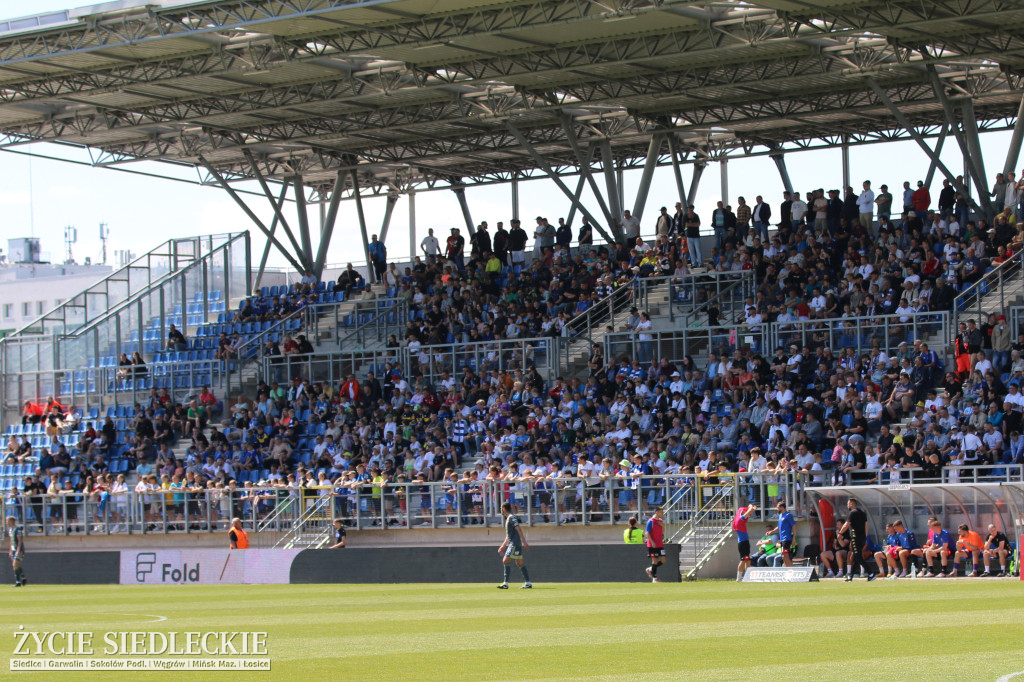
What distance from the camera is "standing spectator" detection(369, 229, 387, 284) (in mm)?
48281

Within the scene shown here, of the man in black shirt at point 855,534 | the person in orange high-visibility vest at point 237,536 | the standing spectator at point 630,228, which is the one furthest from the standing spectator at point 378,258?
the man in black shirt at point 855,534

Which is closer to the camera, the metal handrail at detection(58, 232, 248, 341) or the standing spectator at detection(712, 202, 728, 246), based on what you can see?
the standing spectator at detection(712, 202, 728, 246)

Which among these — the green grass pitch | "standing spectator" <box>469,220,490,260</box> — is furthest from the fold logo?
"standing spectator" <box>469,220,490,260</box>

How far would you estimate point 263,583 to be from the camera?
3017cm

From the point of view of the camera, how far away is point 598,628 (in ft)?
53.3

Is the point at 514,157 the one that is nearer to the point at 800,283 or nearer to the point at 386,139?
the point at 386,139

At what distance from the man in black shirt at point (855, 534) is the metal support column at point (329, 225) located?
2705cm

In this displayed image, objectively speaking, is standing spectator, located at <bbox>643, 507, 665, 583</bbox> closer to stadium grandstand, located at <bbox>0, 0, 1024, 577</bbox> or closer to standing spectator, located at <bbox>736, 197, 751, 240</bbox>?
stadium grandstand, located at <bbox>0, 0, 1024, 577</bbox>

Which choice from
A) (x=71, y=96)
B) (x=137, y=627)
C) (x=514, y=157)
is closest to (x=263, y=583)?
(x=137, y=627)

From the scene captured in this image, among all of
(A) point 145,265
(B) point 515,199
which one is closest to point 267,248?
(A) point 145,265

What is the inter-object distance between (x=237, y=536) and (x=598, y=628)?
56.6 ft

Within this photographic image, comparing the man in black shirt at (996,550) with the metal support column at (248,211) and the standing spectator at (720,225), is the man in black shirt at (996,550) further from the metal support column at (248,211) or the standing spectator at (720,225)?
the metal support column at (248,211)

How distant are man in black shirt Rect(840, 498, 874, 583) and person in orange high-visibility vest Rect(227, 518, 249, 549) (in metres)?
12.6

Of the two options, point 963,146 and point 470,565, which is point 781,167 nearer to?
point 963,146
